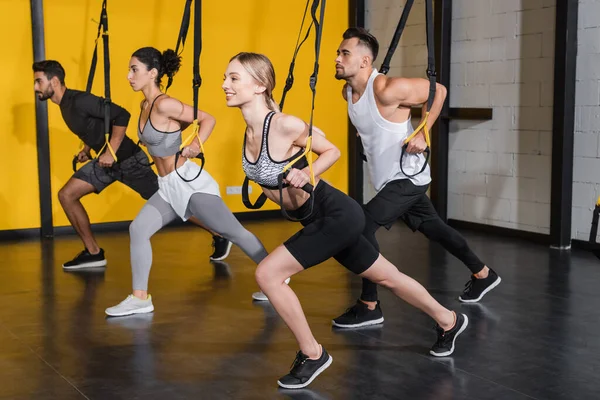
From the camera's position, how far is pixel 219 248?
5.88 metres

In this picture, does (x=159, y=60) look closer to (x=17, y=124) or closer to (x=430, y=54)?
(x=430, y=54)

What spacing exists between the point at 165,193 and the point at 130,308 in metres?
0.62

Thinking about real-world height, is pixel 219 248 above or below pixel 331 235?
below

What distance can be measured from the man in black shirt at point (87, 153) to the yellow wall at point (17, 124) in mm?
1352

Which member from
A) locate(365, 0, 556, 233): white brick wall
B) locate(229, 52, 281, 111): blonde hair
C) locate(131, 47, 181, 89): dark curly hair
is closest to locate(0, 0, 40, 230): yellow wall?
locate(131, 47, 181, 89): dark curly hair

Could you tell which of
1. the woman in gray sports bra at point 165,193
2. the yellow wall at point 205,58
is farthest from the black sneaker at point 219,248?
the yellow wall at point 205,58

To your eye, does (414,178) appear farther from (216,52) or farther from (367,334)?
(216,52)

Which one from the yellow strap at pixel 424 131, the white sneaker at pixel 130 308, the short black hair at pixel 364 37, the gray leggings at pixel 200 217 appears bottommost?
the white sneaker at pixel 130 308

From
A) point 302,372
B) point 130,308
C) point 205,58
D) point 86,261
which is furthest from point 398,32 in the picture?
point 205,58

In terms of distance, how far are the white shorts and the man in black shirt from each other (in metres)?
1.12

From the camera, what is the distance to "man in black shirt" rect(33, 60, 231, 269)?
18.1 ft

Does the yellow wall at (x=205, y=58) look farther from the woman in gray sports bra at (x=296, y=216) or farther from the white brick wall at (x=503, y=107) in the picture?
the woman in gray sports bra at (x=296, y=216)

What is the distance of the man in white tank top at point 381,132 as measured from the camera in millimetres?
4031

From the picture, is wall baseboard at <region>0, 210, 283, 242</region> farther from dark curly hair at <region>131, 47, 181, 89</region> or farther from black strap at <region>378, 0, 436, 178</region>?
black strap at <region>378, 0, 436, 178</region>
